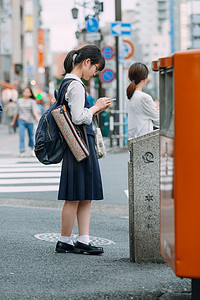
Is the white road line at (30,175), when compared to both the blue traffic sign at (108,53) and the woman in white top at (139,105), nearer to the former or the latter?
the woman in white top at (139,105)

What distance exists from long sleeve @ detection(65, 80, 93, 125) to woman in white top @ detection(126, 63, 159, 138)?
2335 mm

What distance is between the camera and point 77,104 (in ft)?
16.7

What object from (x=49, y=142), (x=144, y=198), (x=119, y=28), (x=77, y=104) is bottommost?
(x=144, y=198)

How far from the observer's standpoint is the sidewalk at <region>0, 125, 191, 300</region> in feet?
13.3

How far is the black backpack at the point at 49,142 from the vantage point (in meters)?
5.12

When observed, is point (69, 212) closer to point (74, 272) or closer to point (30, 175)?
point (74, 272)

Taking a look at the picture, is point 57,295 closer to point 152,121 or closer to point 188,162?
point 188,162

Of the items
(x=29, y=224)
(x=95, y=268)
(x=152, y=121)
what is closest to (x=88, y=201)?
(x=95, y=268)

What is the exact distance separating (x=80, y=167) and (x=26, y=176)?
25.2ft

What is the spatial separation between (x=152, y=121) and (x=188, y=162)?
15.1 feet

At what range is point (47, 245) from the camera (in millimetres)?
5855

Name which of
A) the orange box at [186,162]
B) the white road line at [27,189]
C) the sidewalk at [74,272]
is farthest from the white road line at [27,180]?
the orange box at [186,162]

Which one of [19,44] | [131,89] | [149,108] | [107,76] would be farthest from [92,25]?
[19,44]

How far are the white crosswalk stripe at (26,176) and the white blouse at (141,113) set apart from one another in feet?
10.9
